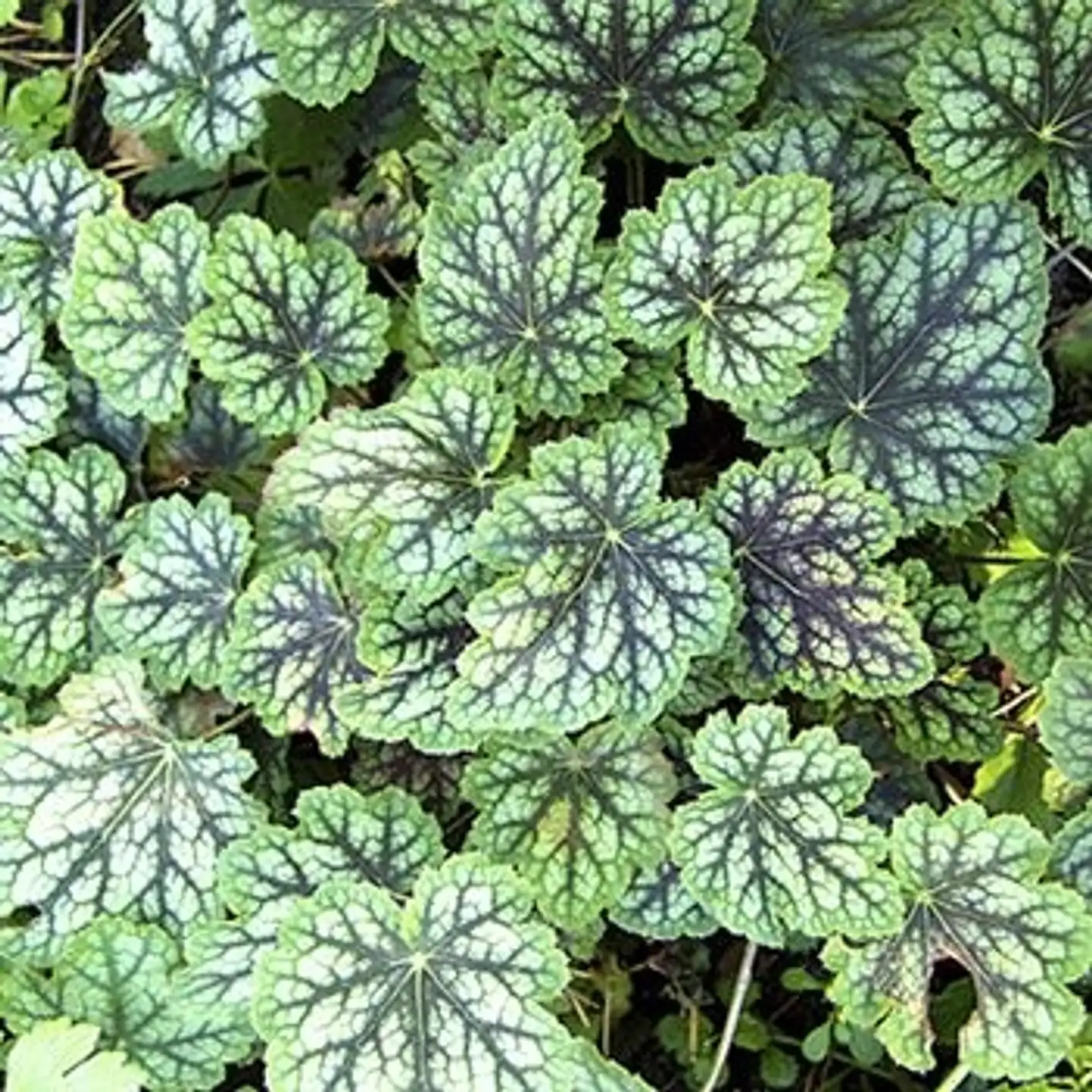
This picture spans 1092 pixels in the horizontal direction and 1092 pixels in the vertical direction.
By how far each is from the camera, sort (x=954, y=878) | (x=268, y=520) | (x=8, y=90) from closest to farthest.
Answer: (x=954, y=878) → (x=268, y=520) → (x=8, y=90)

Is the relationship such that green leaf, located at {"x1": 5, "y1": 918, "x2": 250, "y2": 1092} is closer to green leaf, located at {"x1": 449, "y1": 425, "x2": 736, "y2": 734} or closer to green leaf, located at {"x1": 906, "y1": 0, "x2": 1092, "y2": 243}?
green leaf, located at {"x1": 449, "y1": 425, "x2": 736, "y2": 734}

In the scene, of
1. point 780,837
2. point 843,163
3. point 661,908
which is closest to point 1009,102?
point 843,163

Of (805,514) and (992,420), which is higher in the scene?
(992,420)

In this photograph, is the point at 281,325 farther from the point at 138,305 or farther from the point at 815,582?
the point at 815,582

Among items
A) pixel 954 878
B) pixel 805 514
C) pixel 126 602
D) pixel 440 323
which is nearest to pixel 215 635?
pixel 126 602

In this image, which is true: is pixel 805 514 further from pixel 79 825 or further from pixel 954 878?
pixel 79 825
